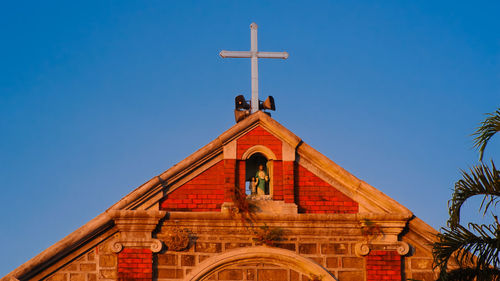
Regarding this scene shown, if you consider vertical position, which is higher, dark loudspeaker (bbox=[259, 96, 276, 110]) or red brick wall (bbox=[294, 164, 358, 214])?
dark loudspeaker (bbox=[259, 96, 276, 110])

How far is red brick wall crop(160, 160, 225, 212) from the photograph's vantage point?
18.1 meters

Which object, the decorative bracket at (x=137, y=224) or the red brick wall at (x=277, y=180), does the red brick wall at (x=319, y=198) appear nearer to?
the red brick wall at (x=277, y=180)

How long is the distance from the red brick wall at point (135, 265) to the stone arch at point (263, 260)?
933 mm

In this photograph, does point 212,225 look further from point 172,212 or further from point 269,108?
point 269,108

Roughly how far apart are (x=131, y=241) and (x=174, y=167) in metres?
1.74

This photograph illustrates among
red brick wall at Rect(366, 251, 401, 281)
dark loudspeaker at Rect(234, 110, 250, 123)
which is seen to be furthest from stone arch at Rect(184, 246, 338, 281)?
dark loudspeaker at Rect(234, 110, 250, 123)

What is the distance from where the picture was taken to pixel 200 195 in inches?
716

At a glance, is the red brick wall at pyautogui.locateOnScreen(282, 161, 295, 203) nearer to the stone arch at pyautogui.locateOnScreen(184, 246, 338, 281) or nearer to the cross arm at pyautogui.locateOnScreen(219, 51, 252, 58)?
the stone arch at pyautogui.locateOnScreen(184, 246, 338, 281)

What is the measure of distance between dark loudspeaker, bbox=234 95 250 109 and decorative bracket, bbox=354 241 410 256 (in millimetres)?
4224

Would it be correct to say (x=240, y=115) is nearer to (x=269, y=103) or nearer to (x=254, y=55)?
(x=269, y=103)

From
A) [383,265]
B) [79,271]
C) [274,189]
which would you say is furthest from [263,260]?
[79,271]

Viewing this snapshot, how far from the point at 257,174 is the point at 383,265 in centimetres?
329

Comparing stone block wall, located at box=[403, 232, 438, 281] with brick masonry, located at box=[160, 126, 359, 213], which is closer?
stone block wall, located at box=[403, 232, 438, 281]

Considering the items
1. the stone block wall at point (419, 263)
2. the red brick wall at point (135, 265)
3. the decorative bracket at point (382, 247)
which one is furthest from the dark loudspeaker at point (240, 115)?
the stone block wall at point (419, 263)
